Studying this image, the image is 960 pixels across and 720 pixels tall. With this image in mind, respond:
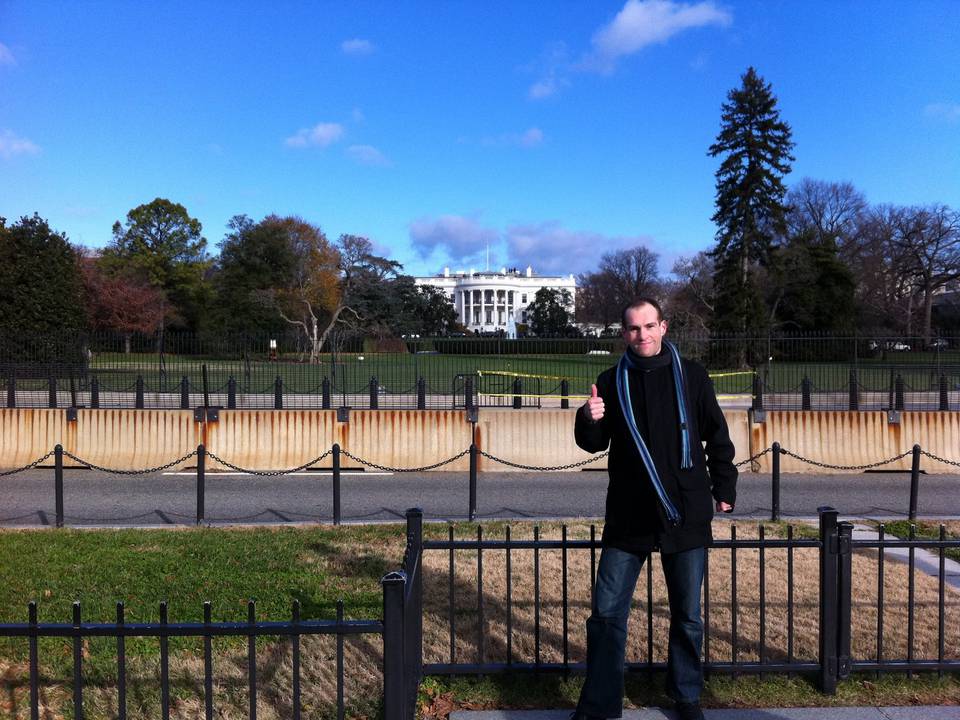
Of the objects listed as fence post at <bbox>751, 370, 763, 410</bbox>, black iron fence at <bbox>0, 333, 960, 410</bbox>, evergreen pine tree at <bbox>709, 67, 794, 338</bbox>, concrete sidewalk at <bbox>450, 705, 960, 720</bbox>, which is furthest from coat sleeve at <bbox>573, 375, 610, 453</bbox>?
evergreen pine tree at <bbox>709, 67, 794, 338</bbox>

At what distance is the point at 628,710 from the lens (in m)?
4.68

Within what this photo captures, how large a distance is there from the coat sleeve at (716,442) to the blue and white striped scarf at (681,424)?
0.15 m

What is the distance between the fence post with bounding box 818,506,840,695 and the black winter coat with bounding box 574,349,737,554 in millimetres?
919

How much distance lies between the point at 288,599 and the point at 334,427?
7562 mm

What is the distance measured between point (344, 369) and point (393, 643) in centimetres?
1598

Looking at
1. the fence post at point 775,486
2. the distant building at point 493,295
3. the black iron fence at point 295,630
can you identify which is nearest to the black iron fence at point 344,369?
the fence post at point 775,486

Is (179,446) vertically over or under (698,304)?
under

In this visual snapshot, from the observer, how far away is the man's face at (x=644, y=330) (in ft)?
13.8

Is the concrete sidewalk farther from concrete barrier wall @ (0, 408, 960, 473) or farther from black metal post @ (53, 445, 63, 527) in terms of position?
concrete barrier wall @ (0, 408, 960, 473)

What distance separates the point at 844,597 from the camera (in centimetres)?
482

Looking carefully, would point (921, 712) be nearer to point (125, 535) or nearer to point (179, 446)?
point (125, 535)

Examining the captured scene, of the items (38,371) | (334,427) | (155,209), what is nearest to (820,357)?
(334,427)

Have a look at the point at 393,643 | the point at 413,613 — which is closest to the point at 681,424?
the point at 413,613

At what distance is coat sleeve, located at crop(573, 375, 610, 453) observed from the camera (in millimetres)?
4254
